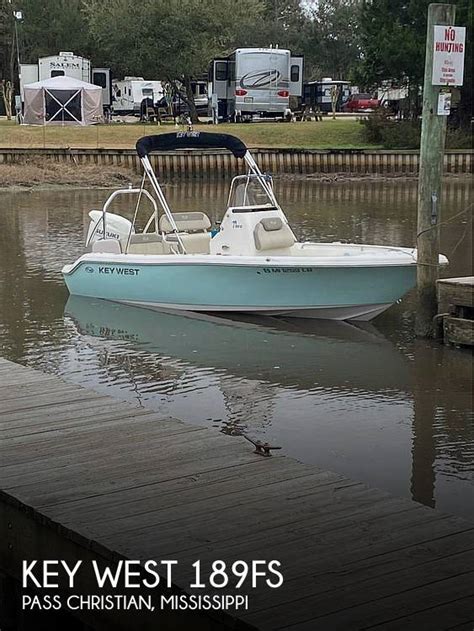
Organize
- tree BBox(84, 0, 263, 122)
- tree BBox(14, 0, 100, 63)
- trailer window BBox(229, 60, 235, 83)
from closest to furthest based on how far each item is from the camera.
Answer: trailer window BBox(229, 60, 235, 83) < tree BBox(84, 0, 263, 122) < tree BBox(14, 0, 100, 63)

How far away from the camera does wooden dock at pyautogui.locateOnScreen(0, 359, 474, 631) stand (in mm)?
4098

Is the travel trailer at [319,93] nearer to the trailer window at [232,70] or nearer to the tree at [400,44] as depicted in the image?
the trailer window at [232,70]

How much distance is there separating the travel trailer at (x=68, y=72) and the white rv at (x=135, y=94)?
253cm

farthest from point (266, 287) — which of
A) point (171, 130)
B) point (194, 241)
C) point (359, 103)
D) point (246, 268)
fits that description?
point (359, 103)

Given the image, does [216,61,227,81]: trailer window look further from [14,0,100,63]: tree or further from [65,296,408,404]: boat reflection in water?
[65,296,408,404]: boat reflection in water

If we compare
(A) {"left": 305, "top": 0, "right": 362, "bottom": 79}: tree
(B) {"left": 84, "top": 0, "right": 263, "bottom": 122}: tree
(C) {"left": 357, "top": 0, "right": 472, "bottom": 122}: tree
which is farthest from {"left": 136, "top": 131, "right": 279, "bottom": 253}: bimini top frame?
(A) {"left": 305, "top": 0, "right": 362, "bottom": 79}: tree

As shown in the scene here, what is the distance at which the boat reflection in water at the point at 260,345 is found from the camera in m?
10.8

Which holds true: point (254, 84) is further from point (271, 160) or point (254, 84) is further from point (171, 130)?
point (271, 160)

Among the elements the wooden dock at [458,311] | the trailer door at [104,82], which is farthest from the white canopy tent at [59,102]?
the wooden dock at [458,311]

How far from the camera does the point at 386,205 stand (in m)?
28.9

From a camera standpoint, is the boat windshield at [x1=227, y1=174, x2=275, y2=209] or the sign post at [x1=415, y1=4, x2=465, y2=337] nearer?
the sign post at [x1=415, y1=4, x2=465, y2=337]

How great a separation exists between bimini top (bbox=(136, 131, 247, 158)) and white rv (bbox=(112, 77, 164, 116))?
3902cm

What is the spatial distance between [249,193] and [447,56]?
319 cm

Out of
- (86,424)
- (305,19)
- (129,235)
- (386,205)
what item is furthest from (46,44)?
(86,424)
